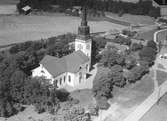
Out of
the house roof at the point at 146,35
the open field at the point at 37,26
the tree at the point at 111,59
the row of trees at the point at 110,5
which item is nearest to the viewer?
the tree at the point at 111,59

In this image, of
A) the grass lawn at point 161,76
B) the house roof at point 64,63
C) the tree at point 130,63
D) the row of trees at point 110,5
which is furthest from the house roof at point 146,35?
the house roof at point 64,63

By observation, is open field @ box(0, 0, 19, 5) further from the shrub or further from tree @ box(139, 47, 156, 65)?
the shrub

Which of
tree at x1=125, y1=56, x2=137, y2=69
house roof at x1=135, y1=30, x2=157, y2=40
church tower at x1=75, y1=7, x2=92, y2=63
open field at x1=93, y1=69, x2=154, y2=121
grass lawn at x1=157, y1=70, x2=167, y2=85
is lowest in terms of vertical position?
house roof at x1=135, y1=30, x2=157, y2=40

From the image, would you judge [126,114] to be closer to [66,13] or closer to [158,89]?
[158,89]

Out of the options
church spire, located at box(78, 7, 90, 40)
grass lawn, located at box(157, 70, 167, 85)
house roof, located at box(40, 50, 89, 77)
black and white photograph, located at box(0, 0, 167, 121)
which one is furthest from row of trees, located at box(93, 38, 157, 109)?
church spire, located at box(78, 7, 90, 40)

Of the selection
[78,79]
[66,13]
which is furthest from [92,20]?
[78,79]

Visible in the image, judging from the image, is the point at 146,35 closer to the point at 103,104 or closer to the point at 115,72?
the point at 115,72

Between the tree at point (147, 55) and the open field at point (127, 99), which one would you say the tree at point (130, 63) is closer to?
the tree at point (147, 55)
